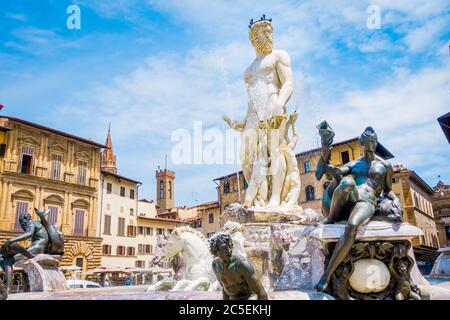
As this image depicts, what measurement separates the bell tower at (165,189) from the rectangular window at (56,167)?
6518cm

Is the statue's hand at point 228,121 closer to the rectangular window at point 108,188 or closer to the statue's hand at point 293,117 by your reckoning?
the statue's hand at point 293,117

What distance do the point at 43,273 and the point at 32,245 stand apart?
1.06 metres

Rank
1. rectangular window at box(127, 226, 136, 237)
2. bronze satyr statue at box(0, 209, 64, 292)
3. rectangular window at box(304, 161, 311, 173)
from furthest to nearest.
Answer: rectangular window at box(127, 226, 136, 237) → rectangular window at box(304, 161, 311, 173) → bronze satyr statue at box(0, 209, 64, 292)

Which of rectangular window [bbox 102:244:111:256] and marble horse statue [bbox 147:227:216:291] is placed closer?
marble horse statue [bbox 147:227:216:291]

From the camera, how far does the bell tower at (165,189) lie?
356 ft

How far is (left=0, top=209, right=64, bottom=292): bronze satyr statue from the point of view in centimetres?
583

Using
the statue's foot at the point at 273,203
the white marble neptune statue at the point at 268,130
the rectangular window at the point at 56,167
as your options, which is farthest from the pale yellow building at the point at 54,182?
the statue's foot at the point at 273,203

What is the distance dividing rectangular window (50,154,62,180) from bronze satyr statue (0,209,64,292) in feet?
128

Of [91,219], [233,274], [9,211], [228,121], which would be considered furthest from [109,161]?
[233,274]

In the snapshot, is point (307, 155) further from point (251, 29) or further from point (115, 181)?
point (251, 29)

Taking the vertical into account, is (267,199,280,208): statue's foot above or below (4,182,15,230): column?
below

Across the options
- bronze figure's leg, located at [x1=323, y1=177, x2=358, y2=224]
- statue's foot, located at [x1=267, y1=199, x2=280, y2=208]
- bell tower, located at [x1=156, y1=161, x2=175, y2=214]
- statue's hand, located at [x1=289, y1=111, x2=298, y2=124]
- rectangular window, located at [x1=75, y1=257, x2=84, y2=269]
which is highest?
bell tower, located at [x1=156, y1=161, x2=175, y2=214]

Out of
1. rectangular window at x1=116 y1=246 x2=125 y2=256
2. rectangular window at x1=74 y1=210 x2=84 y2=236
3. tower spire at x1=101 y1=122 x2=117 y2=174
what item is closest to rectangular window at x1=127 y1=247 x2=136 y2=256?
rectangular window at x1=116 y1=246 x2=125 y2=256

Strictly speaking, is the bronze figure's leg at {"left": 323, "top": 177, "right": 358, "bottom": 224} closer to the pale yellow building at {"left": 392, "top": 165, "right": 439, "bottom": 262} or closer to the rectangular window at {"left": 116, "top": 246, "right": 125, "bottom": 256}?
the pale yellow building at {"left": 392, "top": 165, "right": 439, "bottom": 262}
